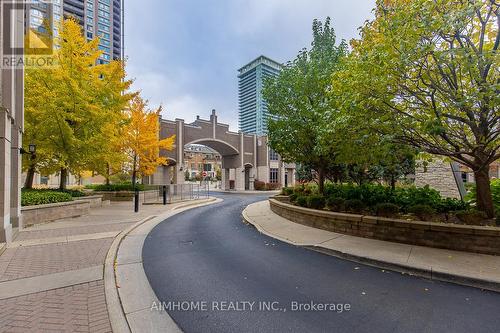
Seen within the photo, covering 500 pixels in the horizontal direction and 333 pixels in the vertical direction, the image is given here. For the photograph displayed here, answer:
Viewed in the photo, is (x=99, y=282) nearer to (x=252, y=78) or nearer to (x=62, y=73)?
(x=62, y=73)

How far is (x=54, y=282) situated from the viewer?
15.5 feet

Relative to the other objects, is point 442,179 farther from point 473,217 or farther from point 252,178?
point 252,178

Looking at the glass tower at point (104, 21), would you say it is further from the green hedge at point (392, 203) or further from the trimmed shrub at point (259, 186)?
the green hedge at point (392, 203)

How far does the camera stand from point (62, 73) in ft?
37.9

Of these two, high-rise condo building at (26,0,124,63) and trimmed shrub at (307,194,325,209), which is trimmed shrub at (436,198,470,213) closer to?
trimmed shrub at (307,194,325,209)

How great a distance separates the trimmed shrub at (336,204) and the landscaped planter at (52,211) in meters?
11.5

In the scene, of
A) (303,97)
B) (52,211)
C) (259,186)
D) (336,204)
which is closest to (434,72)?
(336,204)

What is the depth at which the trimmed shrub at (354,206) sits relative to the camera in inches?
351

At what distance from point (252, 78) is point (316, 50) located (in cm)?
Result: 3831

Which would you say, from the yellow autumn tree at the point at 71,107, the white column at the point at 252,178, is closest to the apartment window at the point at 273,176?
the white column at the point at 252,178

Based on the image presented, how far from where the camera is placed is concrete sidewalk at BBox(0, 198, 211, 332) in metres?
3.49

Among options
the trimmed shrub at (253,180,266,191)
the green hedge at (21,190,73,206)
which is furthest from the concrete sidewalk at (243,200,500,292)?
the trimmed shrub at (253,180,266,191)

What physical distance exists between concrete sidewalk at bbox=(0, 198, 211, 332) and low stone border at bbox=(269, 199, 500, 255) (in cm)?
679

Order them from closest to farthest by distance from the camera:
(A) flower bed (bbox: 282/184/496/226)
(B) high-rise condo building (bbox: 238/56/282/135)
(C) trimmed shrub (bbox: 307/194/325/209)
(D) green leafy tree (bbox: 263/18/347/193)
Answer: (A) flower bed (bbox: 282/184/496/226) < (C) trimmed shrub (bbox: 307/194/325/209) < (D) green leafy tree (bbox: 263/18/347/193) < (B) high-rise condo building (bbox: 238/56/282/135)
